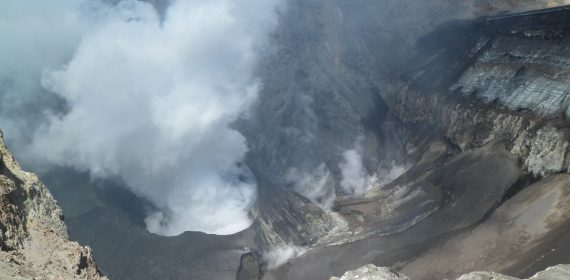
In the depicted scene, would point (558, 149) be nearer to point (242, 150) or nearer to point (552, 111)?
point (552, 111)

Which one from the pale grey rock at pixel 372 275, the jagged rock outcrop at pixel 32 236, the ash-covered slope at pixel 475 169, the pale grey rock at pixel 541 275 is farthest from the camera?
the ash-covered slope at pixel 475 169

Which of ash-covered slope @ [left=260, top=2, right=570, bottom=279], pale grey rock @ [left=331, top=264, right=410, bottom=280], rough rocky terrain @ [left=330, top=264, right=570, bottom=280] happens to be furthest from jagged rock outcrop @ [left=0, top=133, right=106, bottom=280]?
ash-covered slope @ [left=260, top=2, right=570, bottom=279]

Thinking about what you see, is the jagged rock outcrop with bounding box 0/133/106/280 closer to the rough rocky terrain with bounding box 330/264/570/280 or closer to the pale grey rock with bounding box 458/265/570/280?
the rough rocky terrain with bounding box 330/264/570/280

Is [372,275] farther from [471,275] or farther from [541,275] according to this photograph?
[541,275]

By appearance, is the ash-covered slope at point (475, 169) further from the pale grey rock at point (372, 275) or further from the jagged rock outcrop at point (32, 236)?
the jagged rock outcrop at point (32, 236)

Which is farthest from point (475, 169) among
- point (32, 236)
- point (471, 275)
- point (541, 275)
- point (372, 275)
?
point (32, 236)

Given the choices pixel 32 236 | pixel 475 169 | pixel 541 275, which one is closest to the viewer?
pixel 32 236

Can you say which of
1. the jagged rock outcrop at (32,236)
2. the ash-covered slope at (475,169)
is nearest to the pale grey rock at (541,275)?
the ash-covered slope at (475,169)

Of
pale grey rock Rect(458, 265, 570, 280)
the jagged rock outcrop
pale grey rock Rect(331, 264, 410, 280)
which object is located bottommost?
pale grey rock Rect(458, 265, 570, 280)
